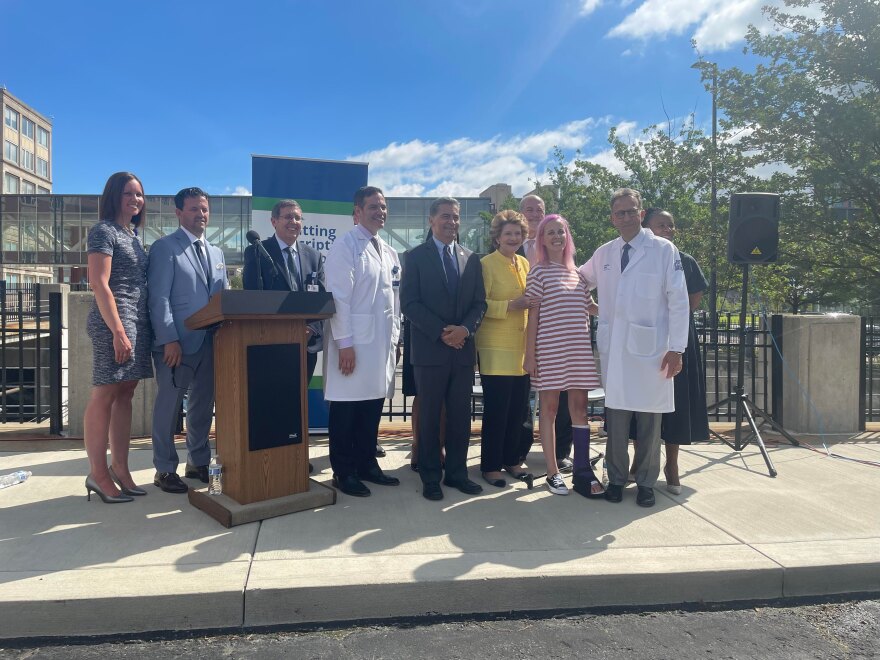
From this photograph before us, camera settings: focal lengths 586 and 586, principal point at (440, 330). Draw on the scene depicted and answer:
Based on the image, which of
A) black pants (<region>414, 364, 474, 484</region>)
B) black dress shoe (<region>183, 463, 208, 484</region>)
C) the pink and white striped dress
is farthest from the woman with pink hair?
black dress shoe (<region>183, 463, 208, 484</region>)

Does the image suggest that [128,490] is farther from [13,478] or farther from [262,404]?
[262,404]

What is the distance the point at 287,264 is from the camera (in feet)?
15.7

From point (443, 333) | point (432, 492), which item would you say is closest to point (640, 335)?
point (443, 333)

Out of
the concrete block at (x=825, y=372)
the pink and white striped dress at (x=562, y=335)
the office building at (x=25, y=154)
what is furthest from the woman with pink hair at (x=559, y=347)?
the office building at (x=25, y=154)

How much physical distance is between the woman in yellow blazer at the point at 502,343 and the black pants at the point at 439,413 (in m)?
0.22

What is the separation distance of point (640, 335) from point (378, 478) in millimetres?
2228

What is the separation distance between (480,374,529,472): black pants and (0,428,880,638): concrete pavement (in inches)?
12.6

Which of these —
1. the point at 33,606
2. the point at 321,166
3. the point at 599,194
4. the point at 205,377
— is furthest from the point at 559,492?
the point at 599,194

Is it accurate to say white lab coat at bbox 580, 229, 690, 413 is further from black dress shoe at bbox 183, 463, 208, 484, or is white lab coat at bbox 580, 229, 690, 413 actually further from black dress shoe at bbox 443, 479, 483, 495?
black dress shoe at bbox 183, 463, 208, 484

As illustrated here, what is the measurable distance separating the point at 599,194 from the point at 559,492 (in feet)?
67.0

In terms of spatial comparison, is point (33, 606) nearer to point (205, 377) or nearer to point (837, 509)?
point (205, 377)

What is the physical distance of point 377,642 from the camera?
2.56m

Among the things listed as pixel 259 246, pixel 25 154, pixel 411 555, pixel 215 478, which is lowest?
pixel 411 555

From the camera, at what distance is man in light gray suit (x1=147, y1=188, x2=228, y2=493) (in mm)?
4016
